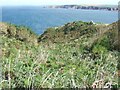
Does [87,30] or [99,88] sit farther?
[87,30]

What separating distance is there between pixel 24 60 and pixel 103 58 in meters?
2.33

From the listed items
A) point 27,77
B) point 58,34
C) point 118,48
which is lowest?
point 58,34

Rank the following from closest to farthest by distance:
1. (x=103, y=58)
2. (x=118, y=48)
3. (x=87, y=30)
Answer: (x=103, y=58)
(x=118, y=48)
(x=87, y=30)

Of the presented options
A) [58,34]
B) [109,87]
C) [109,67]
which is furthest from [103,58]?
[58,34]

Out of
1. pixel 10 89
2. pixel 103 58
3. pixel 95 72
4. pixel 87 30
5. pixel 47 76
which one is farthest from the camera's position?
pixel 87 30

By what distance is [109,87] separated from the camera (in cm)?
690

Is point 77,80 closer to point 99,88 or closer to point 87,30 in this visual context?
point 99,88

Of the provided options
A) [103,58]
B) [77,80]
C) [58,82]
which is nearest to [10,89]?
[58,82]

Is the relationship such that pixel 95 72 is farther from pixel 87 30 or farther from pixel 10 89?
pixel 87 30

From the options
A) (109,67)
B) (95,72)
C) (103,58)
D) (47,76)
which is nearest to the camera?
(47,76)

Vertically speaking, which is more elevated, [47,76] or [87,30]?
[47,76]

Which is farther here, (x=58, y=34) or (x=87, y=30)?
(x=58, y=34)

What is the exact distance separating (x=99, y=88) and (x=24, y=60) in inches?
66.9

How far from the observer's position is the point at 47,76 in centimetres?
682
